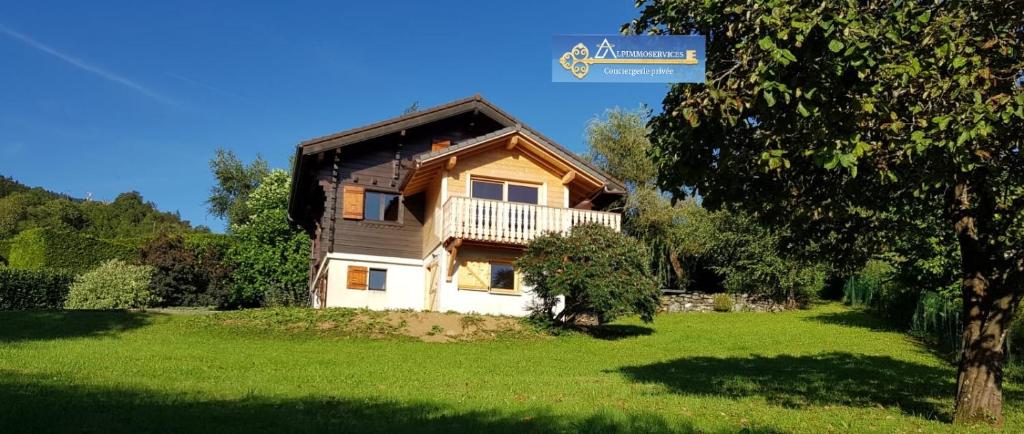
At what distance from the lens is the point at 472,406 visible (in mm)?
9844

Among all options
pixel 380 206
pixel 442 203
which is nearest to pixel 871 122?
pixel 442 203

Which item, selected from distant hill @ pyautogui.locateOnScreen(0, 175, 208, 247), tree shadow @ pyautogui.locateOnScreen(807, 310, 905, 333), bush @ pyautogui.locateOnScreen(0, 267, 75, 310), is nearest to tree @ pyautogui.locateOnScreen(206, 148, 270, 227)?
distant hill @ pyautogui.locateOnScreen(0, 175, 208, 247)

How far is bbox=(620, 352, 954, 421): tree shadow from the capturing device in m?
11.9

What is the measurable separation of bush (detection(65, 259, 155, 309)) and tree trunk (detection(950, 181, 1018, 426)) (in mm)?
29340

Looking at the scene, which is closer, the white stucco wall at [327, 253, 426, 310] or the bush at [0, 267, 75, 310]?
the white stucco wall at [327, 253, 426, 310]

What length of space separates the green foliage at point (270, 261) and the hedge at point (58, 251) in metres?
6.44

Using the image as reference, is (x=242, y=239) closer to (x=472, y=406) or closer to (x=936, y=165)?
(x=472, y=406)

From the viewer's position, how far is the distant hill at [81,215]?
59.9 m

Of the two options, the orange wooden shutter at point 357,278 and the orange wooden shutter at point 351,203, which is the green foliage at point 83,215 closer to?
the orange wooden shutter at point 351,203

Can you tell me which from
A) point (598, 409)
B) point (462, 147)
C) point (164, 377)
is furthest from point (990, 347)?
point (462, 147)

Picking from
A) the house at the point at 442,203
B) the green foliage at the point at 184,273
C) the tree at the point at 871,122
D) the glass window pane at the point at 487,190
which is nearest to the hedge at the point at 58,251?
the green foliage at the point at 184,273

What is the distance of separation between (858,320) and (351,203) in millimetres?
18146

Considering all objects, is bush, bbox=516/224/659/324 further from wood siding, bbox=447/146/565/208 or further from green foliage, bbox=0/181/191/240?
green foliage, bbox=0/181/191/240

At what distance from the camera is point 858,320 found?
27.8 meters
